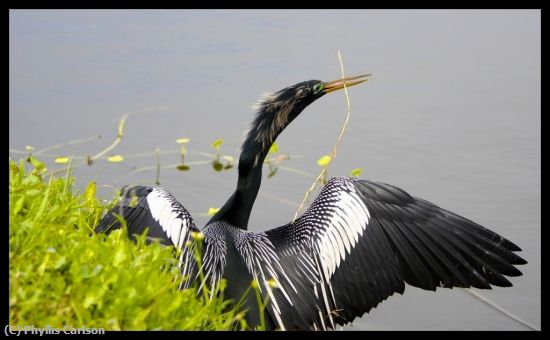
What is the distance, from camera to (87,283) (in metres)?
3.38

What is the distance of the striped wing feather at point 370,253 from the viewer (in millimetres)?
4824

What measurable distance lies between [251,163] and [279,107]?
41 centimetres

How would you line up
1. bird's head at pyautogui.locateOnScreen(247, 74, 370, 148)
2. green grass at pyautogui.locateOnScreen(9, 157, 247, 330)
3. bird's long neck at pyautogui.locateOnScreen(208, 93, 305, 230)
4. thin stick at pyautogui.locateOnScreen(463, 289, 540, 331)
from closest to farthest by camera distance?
1. green grass at pyautogui.locateOnScreen(9, 157, 247, 330)
2. bird's long neck at pyautogui.locateOnScreen(208, 93, 305, 230)
3. bird's head at pyautogui.locateOnScreen(247, 74, 370, 148)
4. thin stick at pyautogui.locateOnScreen(463, 289, 540, 331)

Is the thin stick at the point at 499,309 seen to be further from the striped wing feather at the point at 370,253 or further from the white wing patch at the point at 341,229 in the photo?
the white wing patch at the point at 341,229

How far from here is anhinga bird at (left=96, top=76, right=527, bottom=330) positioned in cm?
473

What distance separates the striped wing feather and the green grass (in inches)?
41.2

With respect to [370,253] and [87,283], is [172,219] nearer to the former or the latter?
[370,253]

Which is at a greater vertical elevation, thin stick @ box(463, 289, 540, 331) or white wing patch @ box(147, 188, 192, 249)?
white wing patch @ box(147, 188, 192, 249)

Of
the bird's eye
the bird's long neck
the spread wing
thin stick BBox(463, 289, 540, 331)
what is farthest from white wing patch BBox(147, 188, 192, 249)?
thin stick BBox(463, 289, 540, 331)

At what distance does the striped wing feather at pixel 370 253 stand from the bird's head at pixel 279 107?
699mm

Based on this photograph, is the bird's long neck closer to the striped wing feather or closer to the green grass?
the striped wing feather

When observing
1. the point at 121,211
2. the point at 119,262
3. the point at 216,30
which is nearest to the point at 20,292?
the point at 119,262

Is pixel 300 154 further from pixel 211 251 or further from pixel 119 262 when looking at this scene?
pixel 119 262
